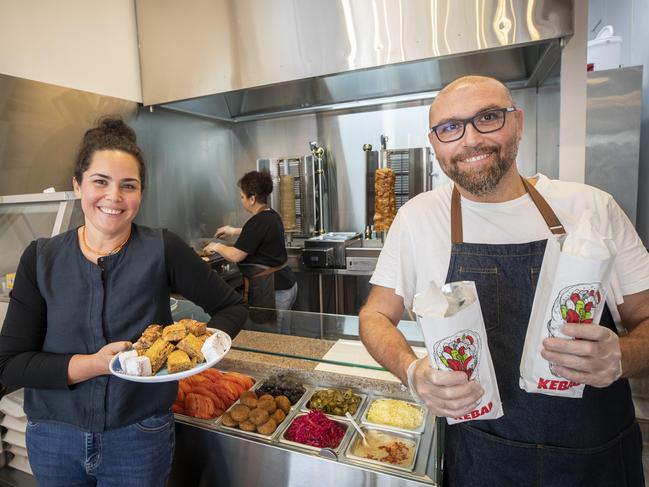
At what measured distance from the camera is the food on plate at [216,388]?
161 centimetres

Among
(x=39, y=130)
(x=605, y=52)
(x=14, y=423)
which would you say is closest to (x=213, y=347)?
(x=14, y=423)

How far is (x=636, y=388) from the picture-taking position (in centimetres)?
266

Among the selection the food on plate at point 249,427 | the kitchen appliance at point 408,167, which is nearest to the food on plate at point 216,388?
the food on plate at point 249,427

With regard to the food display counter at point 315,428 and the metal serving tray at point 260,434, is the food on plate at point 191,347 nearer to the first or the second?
the food display counter at point 315,428

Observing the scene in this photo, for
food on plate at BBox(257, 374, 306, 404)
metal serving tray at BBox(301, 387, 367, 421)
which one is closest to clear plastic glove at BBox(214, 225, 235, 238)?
food on plate at BBox(257, 374, 306, 404)

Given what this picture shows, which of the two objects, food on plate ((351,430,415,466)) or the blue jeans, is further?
food on plate ((351,430,415,466))

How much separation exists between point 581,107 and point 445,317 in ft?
7.08

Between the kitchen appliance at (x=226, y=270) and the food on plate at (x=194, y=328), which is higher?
the food on plate at (x=194, y=328)

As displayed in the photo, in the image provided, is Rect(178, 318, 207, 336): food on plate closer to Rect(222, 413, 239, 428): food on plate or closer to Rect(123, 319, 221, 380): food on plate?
Rect(123, 319, 221, 380): food on plate

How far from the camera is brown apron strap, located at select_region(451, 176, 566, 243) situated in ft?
3.50

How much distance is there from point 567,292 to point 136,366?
96 cm

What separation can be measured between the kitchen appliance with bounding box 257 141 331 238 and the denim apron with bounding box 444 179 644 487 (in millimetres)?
2939

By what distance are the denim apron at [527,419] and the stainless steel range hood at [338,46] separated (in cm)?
170

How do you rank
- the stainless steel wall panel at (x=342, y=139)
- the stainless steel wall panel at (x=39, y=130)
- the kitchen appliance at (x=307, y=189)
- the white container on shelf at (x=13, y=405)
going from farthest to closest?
the kitchen appliance at (x=307, y=189) → the stainless steel wall panel at (x=342, y=139) → the stainless steel wall panel at (x=39, y=130) → the white container on shelf at (x=13, y=405)
